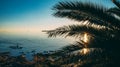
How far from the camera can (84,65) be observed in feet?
23.3

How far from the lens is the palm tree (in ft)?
21.4

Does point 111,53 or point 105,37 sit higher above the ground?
point 105,37

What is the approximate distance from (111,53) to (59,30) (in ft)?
5.35

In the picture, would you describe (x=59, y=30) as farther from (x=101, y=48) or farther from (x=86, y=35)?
(x=101, y=48)

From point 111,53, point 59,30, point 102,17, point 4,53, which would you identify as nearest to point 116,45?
point 111,53

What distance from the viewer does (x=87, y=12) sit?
6895 mm

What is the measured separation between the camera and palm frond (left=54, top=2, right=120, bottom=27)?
676cm

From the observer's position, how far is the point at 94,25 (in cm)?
729

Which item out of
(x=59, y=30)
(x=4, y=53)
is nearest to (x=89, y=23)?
(x=59, y=30)

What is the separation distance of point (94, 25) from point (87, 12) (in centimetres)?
58

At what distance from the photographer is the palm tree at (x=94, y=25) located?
652 cm

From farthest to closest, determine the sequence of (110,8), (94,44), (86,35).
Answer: (86,35)
(110,8)
(94,44)

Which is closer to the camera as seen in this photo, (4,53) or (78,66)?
(78,66)

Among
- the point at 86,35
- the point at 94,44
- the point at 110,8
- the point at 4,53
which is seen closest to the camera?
the point at 94,44
